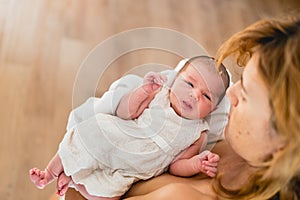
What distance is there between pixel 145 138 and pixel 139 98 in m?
0.09

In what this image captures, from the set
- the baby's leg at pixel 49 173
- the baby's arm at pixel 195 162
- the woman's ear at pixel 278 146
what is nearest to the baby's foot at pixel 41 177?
the baby's leg at pixel 49 173

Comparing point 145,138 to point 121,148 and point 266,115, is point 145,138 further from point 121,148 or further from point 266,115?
point 266,115

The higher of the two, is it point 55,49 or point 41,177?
point 55,49

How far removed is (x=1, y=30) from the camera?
1.89m

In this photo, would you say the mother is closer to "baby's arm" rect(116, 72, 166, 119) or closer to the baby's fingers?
the baby's fingers

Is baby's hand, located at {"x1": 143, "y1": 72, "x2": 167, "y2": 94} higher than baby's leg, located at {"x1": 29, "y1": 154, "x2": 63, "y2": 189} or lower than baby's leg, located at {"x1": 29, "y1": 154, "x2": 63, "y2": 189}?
higher

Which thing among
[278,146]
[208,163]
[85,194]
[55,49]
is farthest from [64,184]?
[55,49]

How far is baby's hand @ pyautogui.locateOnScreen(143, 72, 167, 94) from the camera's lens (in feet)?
3.54

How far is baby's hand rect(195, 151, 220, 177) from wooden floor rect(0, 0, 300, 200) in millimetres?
554

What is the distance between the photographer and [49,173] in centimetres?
110

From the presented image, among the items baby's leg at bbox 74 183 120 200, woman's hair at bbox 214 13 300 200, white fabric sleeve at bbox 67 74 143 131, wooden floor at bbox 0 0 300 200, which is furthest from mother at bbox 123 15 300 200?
wooden floor at bbox 0 0 300 200

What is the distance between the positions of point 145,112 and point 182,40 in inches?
40.1

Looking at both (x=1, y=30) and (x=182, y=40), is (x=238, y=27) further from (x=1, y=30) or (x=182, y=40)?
(x=1, y=30)

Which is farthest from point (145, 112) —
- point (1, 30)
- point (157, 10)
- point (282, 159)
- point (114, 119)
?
point (157, 10)
